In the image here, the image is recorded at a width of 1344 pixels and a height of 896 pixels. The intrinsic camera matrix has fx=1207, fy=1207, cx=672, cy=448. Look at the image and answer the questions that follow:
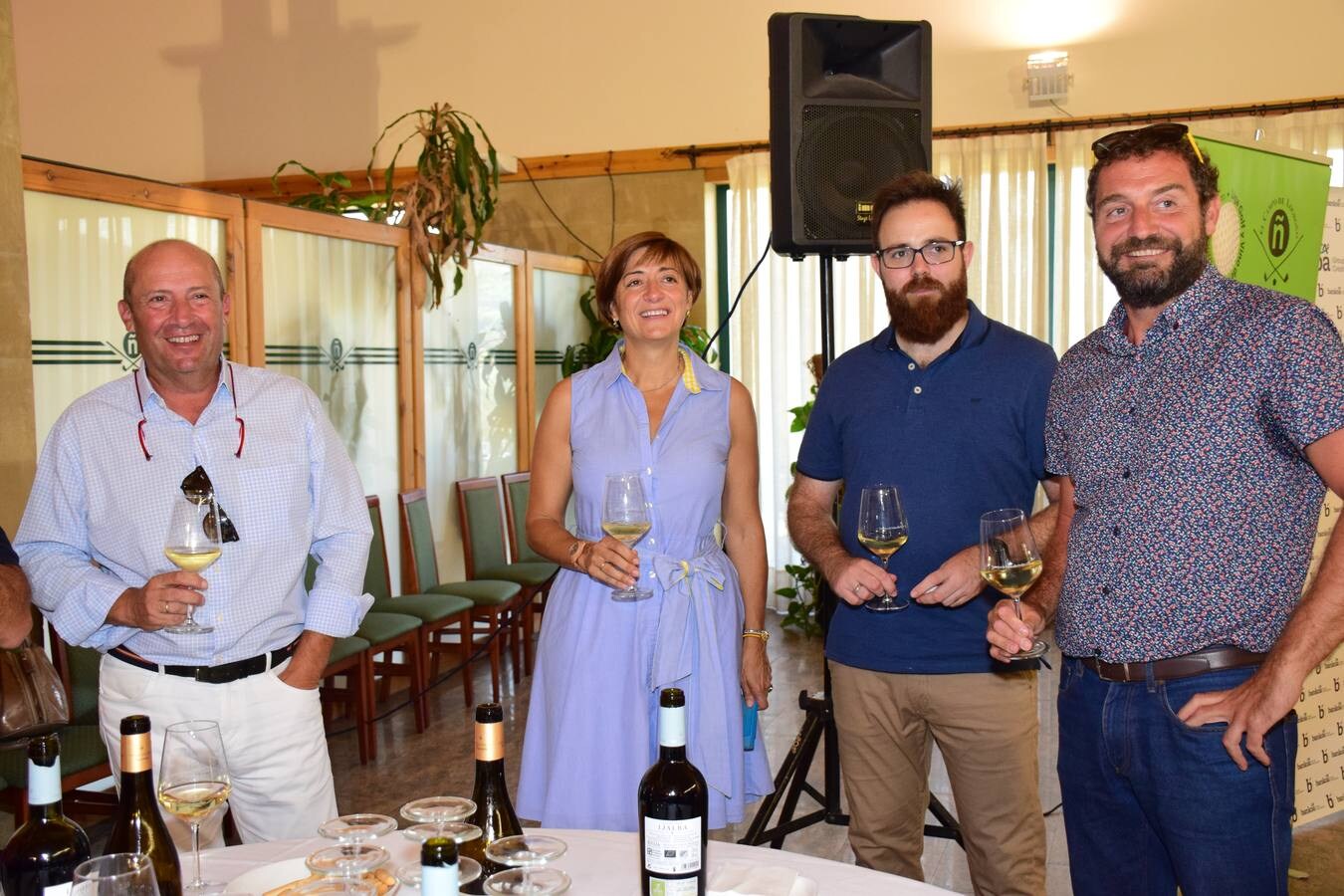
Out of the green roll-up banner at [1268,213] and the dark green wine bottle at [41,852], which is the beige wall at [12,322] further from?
the green roll-up banner at [1268,213]

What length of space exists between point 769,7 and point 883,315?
2046 mm

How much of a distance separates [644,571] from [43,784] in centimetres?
136

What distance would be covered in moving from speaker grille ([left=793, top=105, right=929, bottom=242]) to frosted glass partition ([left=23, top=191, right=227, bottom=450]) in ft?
8.01

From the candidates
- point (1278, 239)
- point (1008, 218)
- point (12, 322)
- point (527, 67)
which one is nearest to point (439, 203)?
point (527, 67)

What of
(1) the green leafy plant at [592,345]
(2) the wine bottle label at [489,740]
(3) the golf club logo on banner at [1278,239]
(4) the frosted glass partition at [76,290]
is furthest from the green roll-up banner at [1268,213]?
(1) the green leafy plant at [592,345]

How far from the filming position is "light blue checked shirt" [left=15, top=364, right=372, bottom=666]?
8.01 ft

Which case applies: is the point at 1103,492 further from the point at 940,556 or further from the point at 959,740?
the point at 959,740

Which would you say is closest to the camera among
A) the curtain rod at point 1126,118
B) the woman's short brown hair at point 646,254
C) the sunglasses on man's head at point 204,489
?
the sunglasses on man's head at point 204,489

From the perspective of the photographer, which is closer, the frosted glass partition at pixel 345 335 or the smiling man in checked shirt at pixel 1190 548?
the smiling man in checked shirt at pixel 1190 548

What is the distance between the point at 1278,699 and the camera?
1762 mm

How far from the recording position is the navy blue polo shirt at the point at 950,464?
8.04ft

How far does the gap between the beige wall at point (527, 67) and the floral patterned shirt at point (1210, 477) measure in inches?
223

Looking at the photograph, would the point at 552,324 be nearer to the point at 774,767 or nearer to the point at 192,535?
the point at 774,767

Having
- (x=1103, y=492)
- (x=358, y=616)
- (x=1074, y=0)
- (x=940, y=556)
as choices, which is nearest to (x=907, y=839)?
(x=940, y=556)
